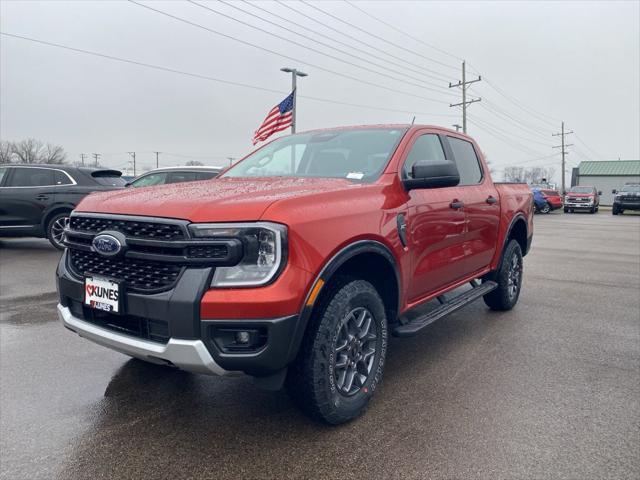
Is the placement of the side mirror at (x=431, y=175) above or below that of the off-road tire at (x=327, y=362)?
above

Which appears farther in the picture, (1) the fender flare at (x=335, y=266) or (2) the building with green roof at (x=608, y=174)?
(2) the building with green roof at (x=608, y=174)

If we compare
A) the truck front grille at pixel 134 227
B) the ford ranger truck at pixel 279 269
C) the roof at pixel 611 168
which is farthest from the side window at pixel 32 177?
the roof at pixel 611 168

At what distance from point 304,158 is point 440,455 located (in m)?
2.39

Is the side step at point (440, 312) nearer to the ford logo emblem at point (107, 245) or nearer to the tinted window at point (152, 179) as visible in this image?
the ford logo emblem at point (107, 245)

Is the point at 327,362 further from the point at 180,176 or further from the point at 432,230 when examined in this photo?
the point at 180,176

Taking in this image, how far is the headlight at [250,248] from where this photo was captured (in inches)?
91.5

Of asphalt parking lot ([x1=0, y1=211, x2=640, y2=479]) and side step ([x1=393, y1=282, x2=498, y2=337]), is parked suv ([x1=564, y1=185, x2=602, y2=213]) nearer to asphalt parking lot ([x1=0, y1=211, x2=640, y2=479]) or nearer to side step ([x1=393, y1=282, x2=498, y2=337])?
asphalt parking lot ([x1=0, y1=211, x2=640, y2=479])

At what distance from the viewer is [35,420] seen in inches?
114

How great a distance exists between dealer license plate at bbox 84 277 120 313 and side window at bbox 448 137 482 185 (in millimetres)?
3052

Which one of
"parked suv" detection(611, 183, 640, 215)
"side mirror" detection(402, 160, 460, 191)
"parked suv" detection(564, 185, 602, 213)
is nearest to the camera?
"side mirror" detection(402, 160, 460, 191)

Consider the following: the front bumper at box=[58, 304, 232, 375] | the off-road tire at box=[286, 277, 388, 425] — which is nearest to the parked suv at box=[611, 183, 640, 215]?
the off-road tire at box=[286, 277, 388, 425]

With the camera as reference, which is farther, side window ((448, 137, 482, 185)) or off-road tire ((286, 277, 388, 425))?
side window ((448, 137, 482, 185))

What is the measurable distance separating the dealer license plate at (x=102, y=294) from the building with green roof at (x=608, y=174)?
7974 cm

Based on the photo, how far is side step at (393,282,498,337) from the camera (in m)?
3.30
